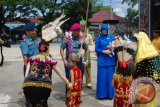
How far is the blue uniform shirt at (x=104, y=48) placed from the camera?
29.2 ft

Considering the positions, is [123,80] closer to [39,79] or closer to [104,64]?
[104,64]

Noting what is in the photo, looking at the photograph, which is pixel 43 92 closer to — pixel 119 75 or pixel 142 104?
pixel 142 104

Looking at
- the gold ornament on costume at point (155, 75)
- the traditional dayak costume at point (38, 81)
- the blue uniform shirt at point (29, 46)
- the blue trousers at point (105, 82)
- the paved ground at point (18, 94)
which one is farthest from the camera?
the blue trousers at point (105, 82)

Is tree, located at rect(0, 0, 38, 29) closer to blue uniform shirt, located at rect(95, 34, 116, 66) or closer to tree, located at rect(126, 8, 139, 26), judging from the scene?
tree, located at rect(126, 8, 139, 26)

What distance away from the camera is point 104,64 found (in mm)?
9078

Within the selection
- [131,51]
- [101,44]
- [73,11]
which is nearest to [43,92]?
[131,51]

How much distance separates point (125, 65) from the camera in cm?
723

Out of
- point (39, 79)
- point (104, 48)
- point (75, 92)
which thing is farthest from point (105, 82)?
point (39, 79)

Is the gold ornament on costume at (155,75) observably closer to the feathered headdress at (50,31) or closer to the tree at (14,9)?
the feathered headdress at (50,31)

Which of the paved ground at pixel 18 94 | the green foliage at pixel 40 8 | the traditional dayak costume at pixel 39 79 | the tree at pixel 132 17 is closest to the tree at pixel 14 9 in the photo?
the green foliage at pixel 40 8

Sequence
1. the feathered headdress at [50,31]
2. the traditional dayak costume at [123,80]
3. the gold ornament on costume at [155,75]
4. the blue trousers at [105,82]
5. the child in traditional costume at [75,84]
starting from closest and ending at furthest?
the gold ornament on costume at [155,75] → the feathered headdress at [50,31] → the child in traditional costume at [75,84] → the traditional dayak costume at [123,80] → the blue trousers at [105,82]

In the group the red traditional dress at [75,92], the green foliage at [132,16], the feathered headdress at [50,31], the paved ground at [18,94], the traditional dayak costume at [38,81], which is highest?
the feathered headdress at [50,31]

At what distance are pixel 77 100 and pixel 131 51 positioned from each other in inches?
52.5

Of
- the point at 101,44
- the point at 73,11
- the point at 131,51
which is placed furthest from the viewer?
the point at 73,11
